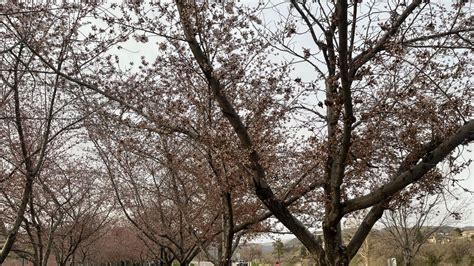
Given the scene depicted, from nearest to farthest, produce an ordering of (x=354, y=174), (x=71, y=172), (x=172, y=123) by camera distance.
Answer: (x=354, y=174), (x=172, y=123), (x=71, y=172)

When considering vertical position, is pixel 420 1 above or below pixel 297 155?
above

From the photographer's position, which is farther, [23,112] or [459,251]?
[459,251]

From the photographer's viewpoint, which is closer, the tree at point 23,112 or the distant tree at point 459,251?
the tree at point 23,112

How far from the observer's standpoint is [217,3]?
629cm

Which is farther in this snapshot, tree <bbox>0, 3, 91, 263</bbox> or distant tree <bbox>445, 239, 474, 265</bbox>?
distant tree <bbox>445, 239, 474, 265</bbox>

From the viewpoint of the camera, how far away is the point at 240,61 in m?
7.57

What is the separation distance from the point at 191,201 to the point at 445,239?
108ft

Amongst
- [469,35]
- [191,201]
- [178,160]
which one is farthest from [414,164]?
[191,201]

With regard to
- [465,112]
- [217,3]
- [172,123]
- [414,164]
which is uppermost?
[217,3]

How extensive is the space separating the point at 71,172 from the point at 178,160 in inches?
268

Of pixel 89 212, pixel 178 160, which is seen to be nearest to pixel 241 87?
pixel 178 160

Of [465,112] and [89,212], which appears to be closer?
[465,112]

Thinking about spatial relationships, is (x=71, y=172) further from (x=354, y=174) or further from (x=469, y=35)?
(x=469, y=35)

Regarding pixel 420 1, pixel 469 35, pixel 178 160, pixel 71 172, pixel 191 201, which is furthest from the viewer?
pixel 71 172
